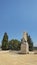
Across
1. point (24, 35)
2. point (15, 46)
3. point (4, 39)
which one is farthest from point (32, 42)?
point (24, 35)

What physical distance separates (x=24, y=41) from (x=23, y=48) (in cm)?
129

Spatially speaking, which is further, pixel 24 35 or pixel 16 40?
pixel 16 40

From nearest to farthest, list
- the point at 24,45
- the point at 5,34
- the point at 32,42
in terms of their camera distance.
A: 1. the point at 24,45
2. the point at 32,42
3. the point at 5,34

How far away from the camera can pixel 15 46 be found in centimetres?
4206

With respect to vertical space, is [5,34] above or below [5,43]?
above

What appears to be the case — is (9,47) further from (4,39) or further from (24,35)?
(24,35)

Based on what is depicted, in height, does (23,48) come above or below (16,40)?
below

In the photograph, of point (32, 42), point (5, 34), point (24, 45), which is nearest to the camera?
point (24, 45)

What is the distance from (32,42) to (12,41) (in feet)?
25.4

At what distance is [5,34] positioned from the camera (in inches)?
1639

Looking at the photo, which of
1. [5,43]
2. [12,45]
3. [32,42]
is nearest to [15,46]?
[12,45]

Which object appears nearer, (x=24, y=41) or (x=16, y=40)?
(x=24, y=41)

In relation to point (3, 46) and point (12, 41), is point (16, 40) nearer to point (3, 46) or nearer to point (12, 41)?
point (12, 41)

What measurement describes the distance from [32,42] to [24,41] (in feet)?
55.2
